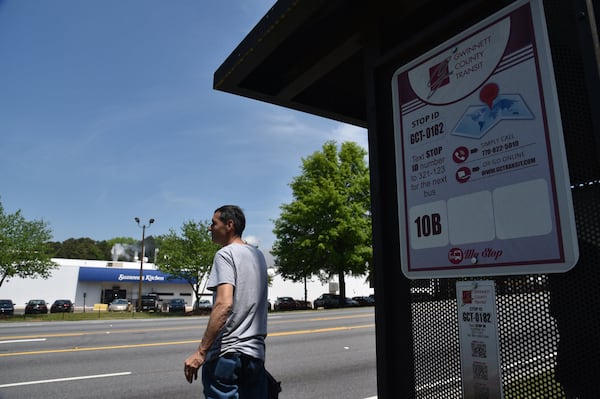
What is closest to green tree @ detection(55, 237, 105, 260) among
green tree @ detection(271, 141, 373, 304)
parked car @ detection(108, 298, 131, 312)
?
parked car @ detection(108, 298, 131, 312)

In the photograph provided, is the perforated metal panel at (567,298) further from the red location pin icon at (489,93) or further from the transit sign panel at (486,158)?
the red location pin icon at (489,93)

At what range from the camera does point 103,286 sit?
164 feet

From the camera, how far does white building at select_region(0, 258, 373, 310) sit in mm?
45750

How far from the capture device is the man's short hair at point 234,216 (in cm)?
342

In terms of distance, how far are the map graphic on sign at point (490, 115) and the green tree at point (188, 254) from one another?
3455 centimetres

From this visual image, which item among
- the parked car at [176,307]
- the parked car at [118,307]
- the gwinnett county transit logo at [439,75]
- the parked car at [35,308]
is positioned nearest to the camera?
the gwinnett county transit logo at [439,75]

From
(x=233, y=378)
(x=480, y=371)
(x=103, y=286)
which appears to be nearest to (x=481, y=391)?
(x=480, y=371)

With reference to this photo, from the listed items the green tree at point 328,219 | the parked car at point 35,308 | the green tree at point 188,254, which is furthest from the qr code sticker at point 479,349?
the parked car at point 35,308

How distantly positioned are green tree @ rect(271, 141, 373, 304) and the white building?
1457 centimetres

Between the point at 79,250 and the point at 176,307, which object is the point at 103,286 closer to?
the point at 176,307

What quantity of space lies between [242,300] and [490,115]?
208cm

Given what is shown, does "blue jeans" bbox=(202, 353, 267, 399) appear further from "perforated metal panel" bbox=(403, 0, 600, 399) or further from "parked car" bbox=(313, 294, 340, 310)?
"parked car" bbox=(313, 294, 340, 310)

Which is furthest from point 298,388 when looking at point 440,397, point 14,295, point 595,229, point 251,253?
point 14,295

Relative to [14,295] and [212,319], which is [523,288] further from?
[14,295]
